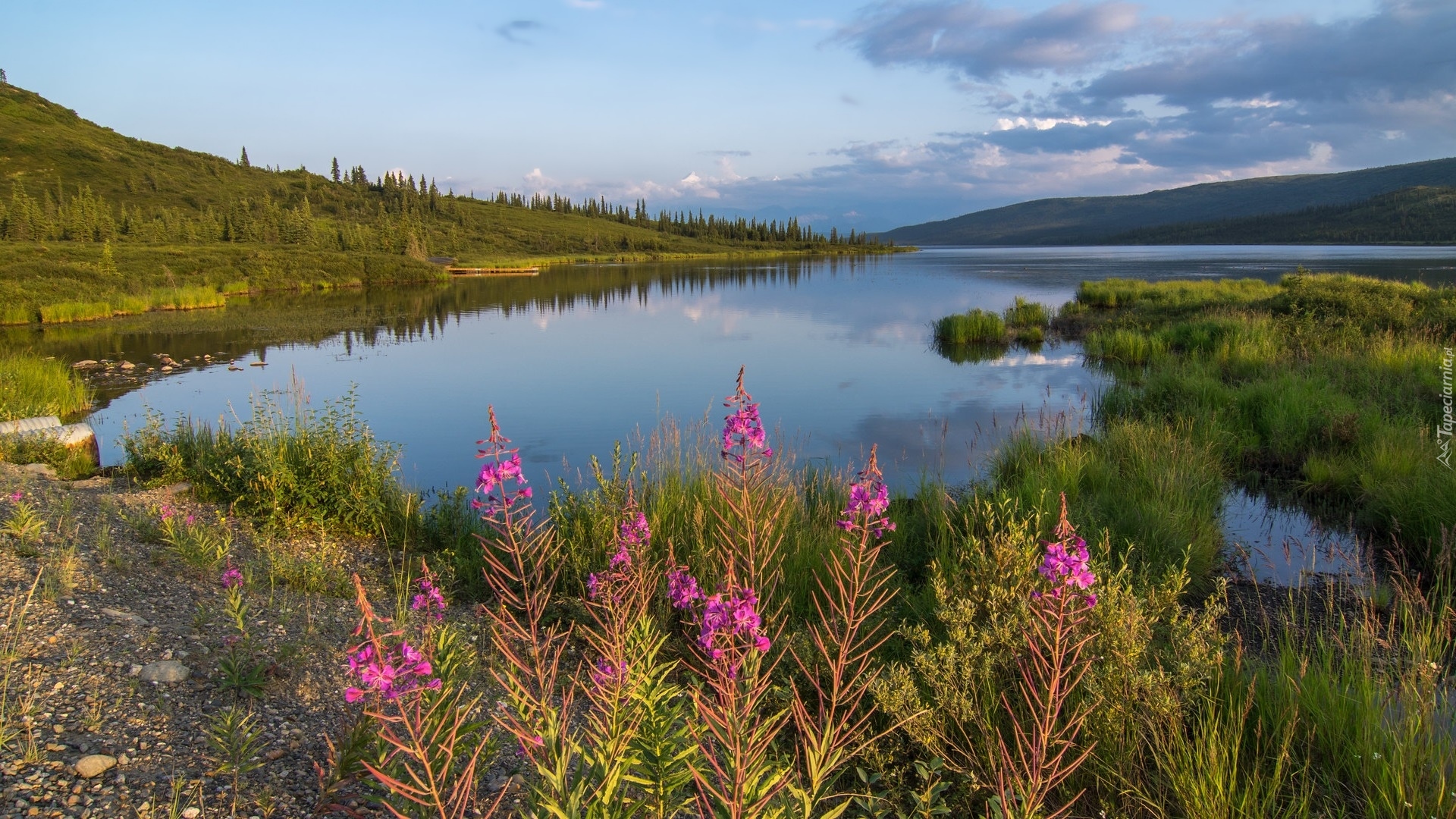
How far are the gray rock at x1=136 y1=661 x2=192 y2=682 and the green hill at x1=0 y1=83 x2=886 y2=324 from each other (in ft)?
96.5

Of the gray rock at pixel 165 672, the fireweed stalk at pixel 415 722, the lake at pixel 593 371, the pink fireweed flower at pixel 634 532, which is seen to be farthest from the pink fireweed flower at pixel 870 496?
the lake at pixel 593 371

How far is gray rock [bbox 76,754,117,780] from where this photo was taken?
273cm

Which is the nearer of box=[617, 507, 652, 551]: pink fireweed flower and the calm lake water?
box=[617, 507, 652, 551]: pink fireweed flower

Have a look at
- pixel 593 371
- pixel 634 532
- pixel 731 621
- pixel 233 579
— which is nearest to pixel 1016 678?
pixel 634 532

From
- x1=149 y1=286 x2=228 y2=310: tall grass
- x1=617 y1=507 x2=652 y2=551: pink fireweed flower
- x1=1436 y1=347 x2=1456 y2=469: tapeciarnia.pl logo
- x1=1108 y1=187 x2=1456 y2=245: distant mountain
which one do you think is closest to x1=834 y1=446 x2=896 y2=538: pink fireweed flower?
x1=617 y1=507 x2=652 y2=551: pink fireweed flower

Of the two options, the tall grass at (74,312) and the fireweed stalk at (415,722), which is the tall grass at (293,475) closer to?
the fireweed stalk at (415,722)

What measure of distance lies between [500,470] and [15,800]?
2119 mm

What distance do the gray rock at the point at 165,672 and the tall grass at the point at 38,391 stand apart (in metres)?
9.39

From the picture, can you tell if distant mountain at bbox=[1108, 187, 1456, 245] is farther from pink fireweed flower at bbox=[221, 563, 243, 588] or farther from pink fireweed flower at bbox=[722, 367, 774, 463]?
pink fireweed flower at bbox=[221, 563, 243, 588]

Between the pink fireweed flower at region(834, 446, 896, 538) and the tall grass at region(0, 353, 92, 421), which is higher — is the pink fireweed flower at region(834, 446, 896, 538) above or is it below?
above

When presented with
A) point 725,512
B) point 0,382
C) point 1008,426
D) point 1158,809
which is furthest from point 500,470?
point 0,382

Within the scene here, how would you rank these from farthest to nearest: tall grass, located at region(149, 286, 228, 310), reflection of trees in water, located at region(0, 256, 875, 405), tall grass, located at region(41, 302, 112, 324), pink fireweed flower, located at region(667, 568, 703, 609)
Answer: tall grass, located at region(149, 286, 228, 310), tall grass, located at region(41, 302, 112, 324), reflection of trees in water, located at region(0, 256, 875, 405), pink fireweed flower, located at region(667, 568, 703, 609)

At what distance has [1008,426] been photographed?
39.0 feet

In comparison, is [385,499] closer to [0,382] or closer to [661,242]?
[0,382]
